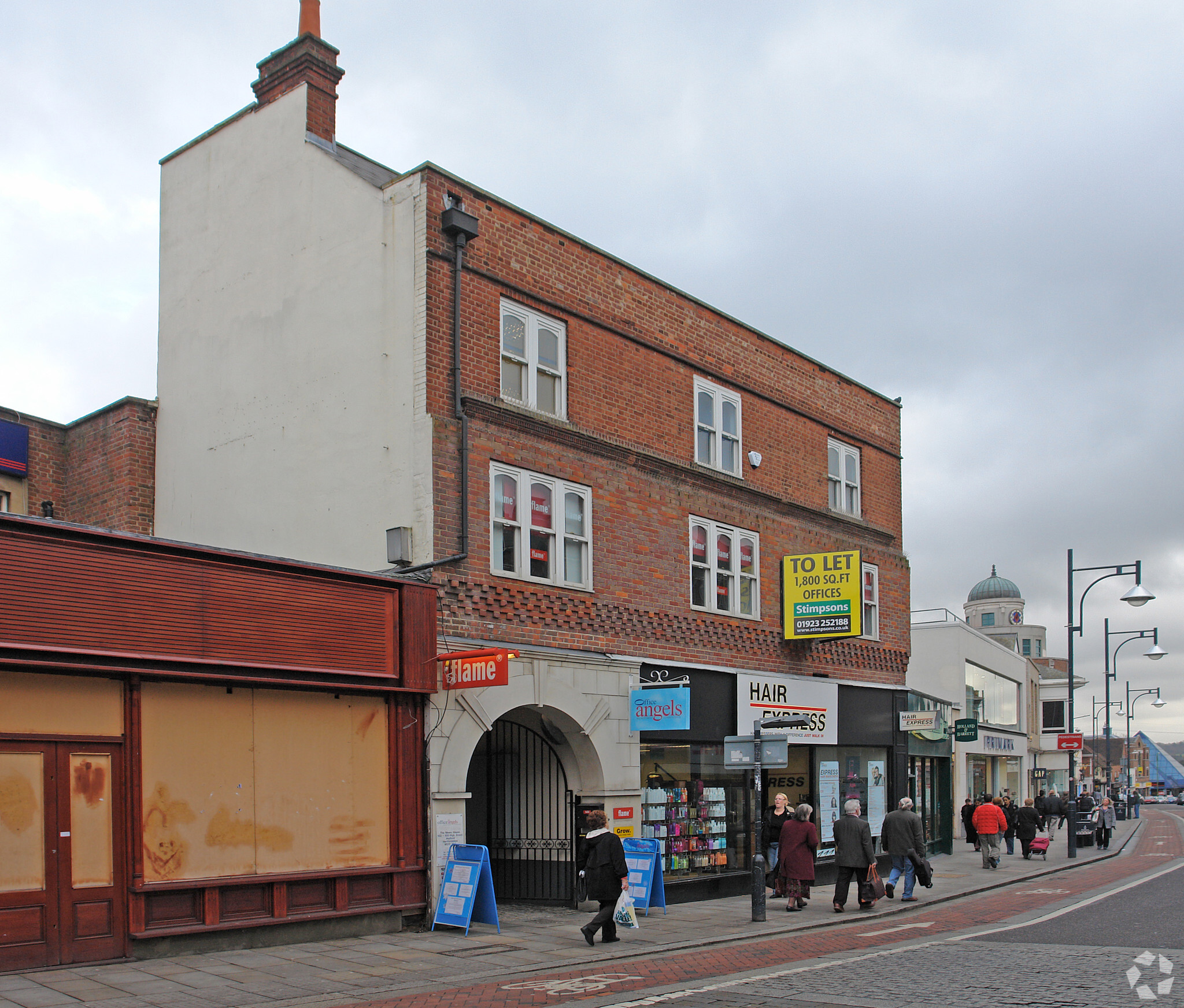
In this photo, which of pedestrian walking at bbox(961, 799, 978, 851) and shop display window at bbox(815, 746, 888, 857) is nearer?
shop display window at bbox(815, 746, 888, 857)

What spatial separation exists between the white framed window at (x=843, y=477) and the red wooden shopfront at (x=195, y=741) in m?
11.5

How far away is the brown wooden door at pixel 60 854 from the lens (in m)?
11.0

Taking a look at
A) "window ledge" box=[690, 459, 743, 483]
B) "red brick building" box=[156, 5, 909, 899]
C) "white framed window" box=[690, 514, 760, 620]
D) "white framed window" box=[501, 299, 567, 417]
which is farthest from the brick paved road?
"white framed window" box=[501, 299, 567, 417]

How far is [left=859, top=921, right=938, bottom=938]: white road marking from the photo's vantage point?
48.7ft

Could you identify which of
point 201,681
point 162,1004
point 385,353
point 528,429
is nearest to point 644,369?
point 528,429

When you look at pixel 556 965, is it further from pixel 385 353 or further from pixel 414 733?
pixel 385 353

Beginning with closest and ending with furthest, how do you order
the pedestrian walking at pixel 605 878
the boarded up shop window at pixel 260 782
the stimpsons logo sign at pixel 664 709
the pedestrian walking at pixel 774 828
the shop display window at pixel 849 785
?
the boarded up shop window at pixel 260 782 → the pedestrian walking at pixel 605 878 → the stimpsons logo sign at pixel 664 709 → the pedestrian walking at pixel 774 828 → the shop display window at pixel 849 785

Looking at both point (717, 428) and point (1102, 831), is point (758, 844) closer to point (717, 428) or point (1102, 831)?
point (717, 428)

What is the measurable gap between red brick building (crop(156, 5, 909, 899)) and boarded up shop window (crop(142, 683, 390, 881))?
1.04m

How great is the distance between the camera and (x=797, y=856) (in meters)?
17.2

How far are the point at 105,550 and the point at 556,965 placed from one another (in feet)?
20.2

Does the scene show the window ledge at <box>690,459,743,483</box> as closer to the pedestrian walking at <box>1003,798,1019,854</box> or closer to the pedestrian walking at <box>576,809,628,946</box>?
the pedestrian walking at <box>576,809,628,946</box>

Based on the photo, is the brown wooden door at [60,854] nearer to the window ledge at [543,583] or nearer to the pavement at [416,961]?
the pavement at [416,961]

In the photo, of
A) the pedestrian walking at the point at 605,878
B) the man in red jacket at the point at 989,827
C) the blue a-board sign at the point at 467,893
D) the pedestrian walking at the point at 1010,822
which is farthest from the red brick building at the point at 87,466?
the pedestrian walking at the point at 1010,822
